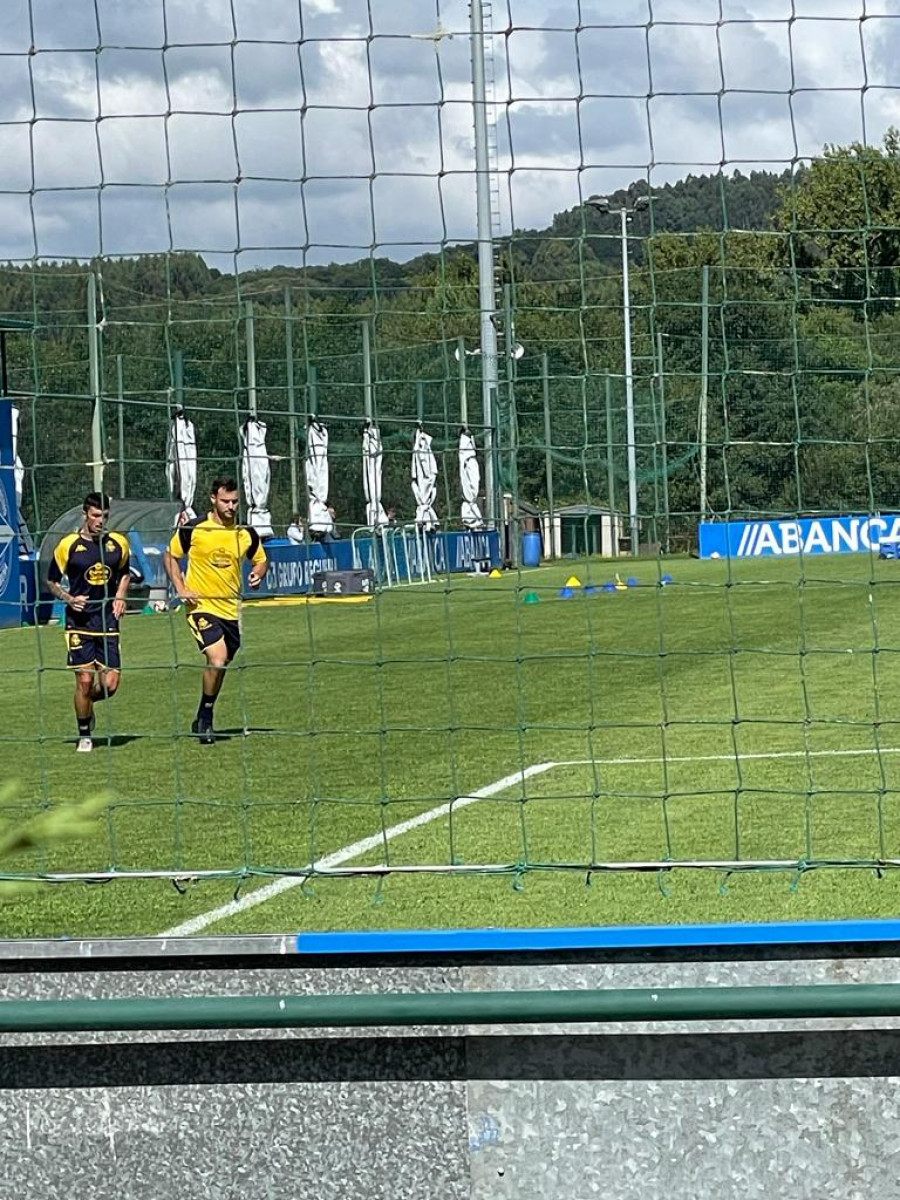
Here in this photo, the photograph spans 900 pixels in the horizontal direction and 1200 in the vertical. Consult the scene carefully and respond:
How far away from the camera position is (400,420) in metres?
7.24

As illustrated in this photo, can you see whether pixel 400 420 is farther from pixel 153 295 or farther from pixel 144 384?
pixel 153 295

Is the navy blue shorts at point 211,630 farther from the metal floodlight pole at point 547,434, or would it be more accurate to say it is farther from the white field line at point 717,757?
the metal floodlight pole at point 547,434

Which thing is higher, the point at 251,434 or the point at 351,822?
the point at 251,434

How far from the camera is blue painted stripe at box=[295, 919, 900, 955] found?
3.90 metres

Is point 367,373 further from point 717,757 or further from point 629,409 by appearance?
point 717,757

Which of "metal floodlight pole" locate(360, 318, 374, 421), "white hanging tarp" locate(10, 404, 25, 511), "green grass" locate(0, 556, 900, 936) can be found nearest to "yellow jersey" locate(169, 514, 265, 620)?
"green grass" locate(0, 556, 900, 936)

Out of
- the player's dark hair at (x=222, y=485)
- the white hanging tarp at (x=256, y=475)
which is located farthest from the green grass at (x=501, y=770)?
the player's dark hair at (x=222, y=485)

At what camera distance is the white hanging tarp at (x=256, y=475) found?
6.78 metres

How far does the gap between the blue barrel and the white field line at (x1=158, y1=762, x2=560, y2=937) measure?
789 mm

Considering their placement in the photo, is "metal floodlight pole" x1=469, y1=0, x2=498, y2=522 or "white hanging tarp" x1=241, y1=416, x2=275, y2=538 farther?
"white hanging tarp" x1=241, y1=416, x2=275, y2=538

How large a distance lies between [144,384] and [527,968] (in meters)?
3.20

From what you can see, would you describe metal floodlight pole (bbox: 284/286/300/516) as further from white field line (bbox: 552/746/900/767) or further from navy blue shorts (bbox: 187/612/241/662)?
navy blue shorts (bbox: 187/612/241/662)

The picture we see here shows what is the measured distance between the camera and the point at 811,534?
29.6 feet

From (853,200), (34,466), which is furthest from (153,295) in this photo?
(853,200)
